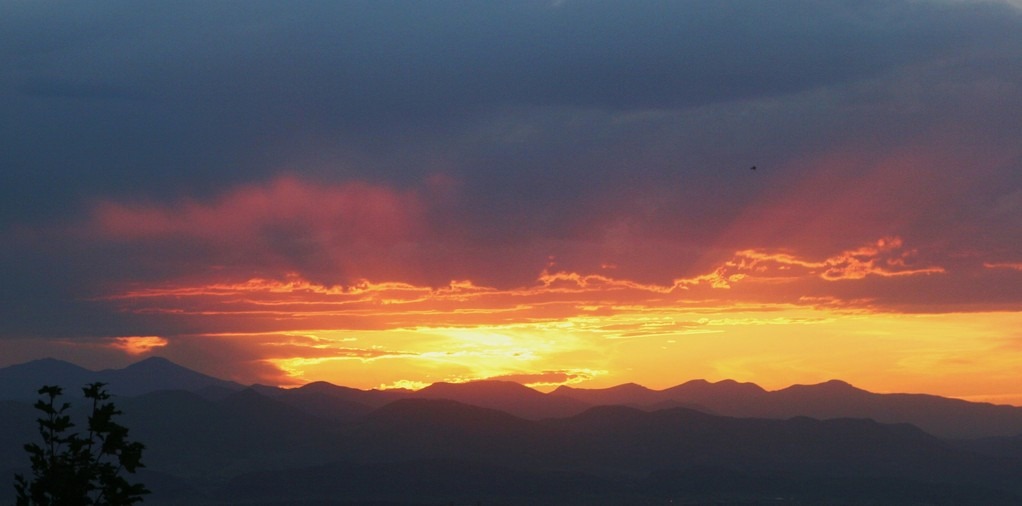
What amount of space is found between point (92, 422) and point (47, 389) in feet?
8.34

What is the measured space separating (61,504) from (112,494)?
1.81m

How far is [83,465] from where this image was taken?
4244cm

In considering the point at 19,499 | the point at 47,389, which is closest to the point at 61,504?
the point at 19,499

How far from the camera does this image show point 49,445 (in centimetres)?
4253

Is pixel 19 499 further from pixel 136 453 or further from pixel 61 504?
pixel 136 453

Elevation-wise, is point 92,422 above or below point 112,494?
above

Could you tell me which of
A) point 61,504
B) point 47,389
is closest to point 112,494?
point 61,504

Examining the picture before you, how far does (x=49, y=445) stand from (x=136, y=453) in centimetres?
388

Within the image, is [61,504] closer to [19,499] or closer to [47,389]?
[19,499]

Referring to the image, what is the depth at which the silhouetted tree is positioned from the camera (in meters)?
41.2

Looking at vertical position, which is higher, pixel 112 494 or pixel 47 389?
pixel 47 389

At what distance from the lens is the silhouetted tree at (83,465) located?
41156 mm

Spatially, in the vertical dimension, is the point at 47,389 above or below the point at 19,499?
above

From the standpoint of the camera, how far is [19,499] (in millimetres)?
40844
